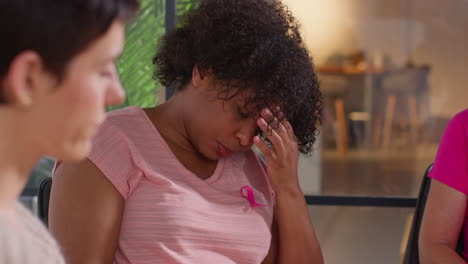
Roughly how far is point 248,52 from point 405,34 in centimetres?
257

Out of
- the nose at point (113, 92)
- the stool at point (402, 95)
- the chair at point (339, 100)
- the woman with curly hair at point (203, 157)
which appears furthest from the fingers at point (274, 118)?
the stool at point (402, 95)

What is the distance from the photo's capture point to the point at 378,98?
411 centimetres

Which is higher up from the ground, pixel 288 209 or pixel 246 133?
pixel 246 133

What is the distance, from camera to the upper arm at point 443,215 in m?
1.91

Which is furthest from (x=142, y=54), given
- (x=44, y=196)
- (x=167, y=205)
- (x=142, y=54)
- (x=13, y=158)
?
(x=13, y=158)

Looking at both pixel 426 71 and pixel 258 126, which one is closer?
pixel 258 126

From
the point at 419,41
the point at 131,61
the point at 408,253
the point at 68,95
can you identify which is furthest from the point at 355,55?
the point at 68,95

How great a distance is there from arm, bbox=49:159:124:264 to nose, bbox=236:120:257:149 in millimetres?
324

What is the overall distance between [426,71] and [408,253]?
224 cm

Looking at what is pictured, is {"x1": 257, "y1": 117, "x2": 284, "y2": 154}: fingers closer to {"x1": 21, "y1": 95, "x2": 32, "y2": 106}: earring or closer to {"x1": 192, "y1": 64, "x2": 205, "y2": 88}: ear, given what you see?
{"x1": 192, "y1": 64, "x2": 205, "y2": 88}: ear

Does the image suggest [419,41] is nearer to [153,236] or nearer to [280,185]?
[280,185]

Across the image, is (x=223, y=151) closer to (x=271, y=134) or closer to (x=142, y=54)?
(x=271, y=134)

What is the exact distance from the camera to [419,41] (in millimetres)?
3963

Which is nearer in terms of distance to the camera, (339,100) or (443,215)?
(443,215)
